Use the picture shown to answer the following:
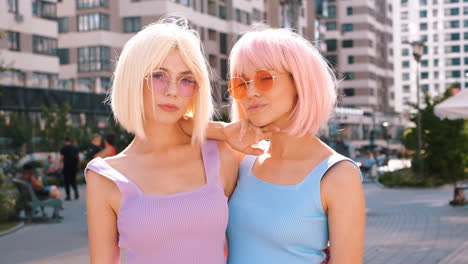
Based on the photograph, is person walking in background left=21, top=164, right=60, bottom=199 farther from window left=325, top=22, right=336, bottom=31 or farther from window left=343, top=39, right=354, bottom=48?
window left=343, top=39, right=354, bottom=48

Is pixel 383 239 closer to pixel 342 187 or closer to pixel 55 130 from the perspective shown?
pixel 342 187

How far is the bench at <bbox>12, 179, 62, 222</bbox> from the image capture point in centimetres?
1567

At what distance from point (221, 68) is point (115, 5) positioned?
10.7 metres

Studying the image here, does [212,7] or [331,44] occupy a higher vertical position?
[212,7]

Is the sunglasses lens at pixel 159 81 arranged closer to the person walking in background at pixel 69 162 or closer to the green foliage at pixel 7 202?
the green foliage at pixel 7 202

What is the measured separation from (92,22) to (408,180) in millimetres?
42837

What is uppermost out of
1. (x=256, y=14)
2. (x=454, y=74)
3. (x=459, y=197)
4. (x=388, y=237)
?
(x=256, y=14)

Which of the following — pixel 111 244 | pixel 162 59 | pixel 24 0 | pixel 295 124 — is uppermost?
pixel 24 0

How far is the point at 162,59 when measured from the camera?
3.09 metres

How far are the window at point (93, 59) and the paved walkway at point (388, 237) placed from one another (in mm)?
44175

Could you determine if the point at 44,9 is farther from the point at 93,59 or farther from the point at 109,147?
the point at 109,147

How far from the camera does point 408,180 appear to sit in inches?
1040

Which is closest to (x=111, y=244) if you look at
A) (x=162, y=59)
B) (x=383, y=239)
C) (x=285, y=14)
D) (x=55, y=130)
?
(x=162, y=59)

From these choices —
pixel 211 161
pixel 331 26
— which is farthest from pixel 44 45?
pixel 331 26
